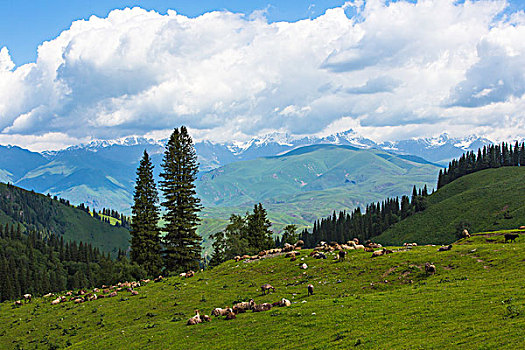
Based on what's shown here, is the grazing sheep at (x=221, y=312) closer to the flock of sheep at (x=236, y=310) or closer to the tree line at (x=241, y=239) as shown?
the flock of sheep at (x=236, y=310)

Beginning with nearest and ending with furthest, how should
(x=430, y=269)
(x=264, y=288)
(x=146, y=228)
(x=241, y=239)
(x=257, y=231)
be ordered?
(x=430, y=269) < (x=264, y=288) < (x=146, y=228) < (x=241, y=239) < (x=257, y=231)

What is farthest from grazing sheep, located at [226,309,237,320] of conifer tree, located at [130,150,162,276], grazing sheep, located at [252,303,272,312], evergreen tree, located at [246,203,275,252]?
evergreen tree, located at [246,203,275,252]

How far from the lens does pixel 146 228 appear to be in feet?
232

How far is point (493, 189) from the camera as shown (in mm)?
199500

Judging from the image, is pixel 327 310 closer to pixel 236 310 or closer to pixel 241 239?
pixel 236 310

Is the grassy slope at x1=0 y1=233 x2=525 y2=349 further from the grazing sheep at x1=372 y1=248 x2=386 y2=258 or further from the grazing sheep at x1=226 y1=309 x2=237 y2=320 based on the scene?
the grazing sheep at x1=372 y1=248 x2=386 y2=258

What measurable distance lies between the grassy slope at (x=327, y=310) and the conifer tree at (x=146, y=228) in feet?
90.9

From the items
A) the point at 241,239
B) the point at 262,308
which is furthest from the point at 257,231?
the point at 262,308

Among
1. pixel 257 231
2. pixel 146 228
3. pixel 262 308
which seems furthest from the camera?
pixel 257 231

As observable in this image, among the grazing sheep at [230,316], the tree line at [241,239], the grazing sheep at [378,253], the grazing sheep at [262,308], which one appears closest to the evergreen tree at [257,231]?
the tree line at [241,239]

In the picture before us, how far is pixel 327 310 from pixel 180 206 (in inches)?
1917

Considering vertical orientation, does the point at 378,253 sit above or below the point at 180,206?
below

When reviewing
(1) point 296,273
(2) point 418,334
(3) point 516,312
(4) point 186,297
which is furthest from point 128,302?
(3) point 516,312

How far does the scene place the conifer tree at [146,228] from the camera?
68875mm
